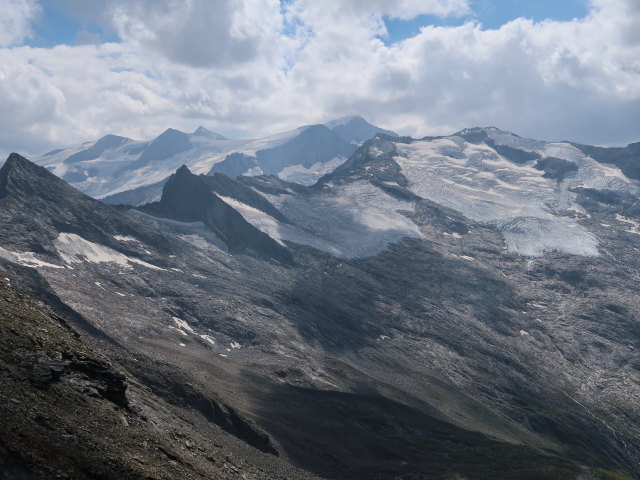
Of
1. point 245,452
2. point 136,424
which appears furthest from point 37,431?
point 245,452

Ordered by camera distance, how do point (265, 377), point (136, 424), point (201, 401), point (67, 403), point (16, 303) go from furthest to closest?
1. point (265, 377)
2. point (201, 401)
3. point (16, 303)
4. point (136, 424)
5. point (67, 403)

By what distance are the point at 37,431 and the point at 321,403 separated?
119974mm

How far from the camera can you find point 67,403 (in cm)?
5859

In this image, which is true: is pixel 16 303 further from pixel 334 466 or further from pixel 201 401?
pixel 334 466

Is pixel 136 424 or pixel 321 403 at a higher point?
pixel 136 424

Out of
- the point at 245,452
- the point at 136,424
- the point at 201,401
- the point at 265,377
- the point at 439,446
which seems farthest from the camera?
the point at 265,377

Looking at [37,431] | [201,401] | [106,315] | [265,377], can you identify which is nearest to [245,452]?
[201,401]

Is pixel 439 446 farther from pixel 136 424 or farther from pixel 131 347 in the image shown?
pixel 136 424

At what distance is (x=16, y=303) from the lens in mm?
73250

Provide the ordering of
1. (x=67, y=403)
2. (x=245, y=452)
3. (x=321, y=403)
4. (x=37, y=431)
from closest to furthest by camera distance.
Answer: (x=37, y=431)
(x=67, y=403)
(x=245, y=452)
(x=321, y=403)

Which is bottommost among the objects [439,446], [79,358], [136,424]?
[439,446]

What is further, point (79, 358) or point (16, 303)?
point (16, 303)

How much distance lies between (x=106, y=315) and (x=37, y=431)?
148 meters

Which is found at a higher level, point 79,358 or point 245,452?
point 79,358
